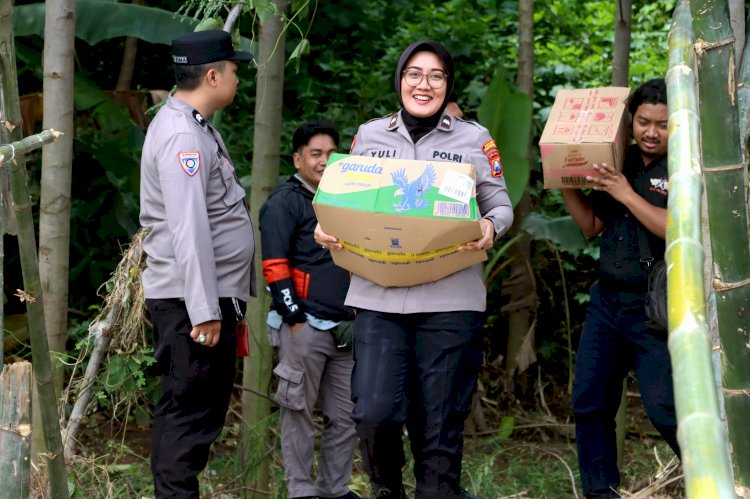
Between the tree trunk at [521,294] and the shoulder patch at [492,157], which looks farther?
the tree trunk at [521,294]

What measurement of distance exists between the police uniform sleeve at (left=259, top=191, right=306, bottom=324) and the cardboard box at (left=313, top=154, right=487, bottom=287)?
3.45ft

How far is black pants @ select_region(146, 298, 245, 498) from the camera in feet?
12.0

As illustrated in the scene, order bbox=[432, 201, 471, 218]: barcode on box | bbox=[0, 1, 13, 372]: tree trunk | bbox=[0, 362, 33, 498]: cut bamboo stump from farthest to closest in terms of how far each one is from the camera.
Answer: bbox=[432, 201, 471, 218]: barcode on box, bbox=[0, 1, 13, 372]: tree trunk, bbox=[0, 362, 33, 498]: cut bamboo stump

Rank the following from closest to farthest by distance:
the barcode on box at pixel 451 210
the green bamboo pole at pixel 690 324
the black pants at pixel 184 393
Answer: the green bamboo pole at pixel 690 324
the barcode on box at pixel 451 210
the black pants at pixel 184 393

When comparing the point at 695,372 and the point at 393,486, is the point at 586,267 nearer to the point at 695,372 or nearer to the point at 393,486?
the point at 393,486

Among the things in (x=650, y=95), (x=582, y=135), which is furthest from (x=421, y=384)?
(x=650, y=95)

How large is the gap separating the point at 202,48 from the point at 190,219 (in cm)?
65

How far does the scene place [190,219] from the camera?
140 inches

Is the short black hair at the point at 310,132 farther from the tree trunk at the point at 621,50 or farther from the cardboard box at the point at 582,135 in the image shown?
the tree trunk at the point at 621,50

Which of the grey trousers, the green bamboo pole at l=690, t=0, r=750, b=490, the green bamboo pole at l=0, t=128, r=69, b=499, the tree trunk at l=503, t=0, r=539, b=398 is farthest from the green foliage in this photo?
the green bamboo pole at l=690, t=0, r=750, b=490

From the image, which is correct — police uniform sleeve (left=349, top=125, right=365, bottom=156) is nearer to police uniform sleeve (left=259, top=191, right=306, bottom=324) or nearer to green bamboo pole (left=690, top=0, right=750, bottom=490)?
police uniform sleeve (left=259, top=191, right=306, bottom=324)

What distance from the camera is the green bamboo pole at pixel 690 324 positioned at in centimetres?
100

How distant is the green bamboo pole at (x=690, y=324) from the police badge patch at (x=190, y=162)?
→ 2.42 metres

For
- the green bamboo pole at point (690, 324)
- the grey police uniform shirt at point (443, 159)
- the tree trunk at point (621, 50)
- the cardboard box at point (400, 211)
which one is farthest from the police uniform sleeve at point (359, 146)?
the green bamboo pole at point (690, 324)
